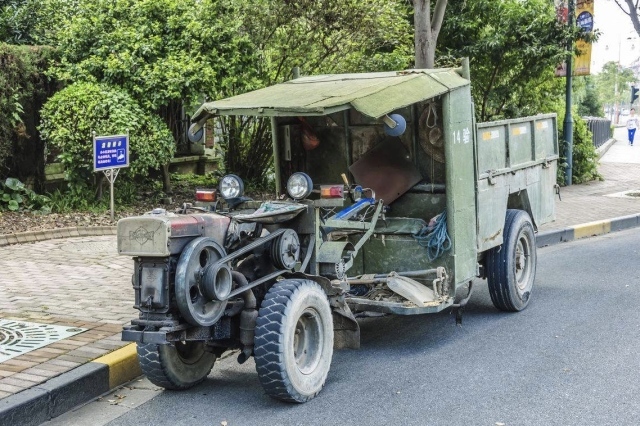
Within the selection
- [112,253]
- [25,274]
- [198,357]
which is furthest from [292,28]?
[198,357]

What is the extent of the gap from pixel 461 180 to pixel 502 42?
30.2 ft

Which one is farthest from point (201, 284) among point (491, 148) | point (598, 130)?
point (598, 130)

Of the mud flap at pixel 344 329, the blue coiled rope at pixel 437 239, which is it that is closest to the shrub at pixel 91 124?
the blue coiled rope at pixel 437 239

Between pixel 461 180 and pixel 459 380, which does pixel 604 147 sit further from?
pixel 459 380

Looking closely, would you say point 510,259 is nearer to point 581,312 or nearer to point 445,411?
point 581,312

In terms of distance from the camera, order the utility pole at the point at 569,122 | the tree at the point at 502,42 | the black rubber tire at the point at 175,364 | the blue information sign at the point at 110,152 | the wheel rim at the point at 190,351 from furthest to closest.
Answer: the utility pole at the point at 569,122 → the tree at the point at 502,42 → the blue information sign at the point at 110,152 → the wheel rim at the point at 190,351 → the black rubber tire at the point at 175,364

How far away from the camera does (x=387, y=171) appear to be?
7332mm

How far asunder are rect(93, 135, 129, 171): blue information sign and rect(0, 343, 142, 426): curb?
531 centimetres

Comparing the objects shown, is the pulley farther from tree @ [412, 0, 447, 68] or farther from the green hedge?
the green hedge

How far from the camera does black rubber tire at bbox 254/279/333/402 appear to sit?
496cm

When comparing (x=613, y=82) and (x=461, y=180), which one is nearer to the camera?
(x=461, y=180)

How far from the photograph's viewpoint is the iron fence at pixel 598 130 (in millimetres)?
27961

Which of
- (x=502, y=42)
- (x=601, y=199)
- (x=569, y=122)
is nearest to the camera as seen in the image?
(x=502, y=42)

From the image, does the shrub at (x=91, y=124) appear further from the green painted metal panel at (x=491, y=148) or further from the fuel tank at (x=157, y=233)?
the fuel tank at (x=157, y=233)
